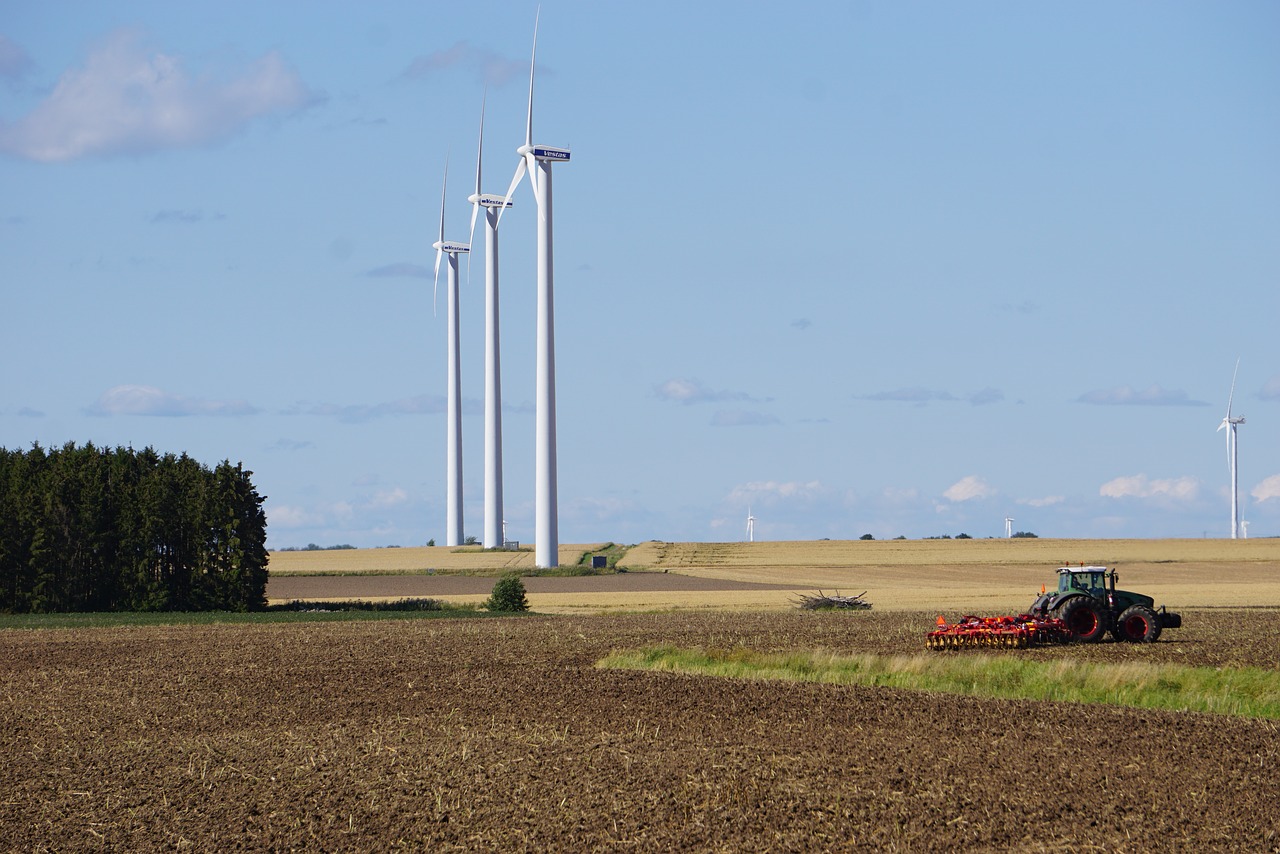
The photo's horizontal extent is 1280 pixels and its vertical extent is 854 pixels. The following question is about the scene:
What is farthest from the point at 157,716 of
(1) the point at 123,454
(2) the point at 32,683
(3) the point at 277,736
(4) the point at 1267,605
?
(1) the point at 123,454

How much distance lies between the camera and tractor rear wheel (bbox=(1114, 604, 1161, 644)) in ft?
140

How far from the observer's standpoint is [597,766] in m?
21.0

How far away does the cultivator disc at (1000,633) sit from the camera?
40.8m

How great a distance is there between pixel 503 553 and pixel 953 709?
347 feet

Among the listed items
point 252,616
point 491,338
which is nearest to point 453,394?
point 491,338

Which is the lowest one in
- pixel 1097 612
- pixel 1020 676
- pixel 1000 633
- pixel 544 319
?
pixel 1020 676

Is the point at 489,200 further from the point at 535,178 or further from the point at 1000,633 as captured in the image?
the point at 1000,633

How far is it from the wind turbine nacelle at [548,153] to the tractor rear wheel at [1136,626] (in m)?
61.6

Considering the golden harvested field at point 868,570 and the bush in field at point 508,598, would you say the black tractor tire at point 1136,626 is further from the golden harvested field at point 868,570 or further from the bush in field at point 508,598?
the bush in field at point 508,598

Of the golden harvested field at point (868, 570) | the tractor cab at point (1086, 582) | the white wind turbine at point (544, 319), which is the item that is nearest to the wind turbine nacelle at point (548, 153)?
the white wind turbine at point (544, 319)

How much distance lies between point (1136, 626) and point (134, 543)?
189ft

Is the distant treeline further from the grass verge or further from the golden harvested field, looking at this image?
the golden harvested field

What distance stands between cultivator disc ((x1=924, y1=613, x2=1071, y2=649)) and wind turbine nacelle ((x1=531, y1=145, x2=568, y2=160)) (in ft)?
199

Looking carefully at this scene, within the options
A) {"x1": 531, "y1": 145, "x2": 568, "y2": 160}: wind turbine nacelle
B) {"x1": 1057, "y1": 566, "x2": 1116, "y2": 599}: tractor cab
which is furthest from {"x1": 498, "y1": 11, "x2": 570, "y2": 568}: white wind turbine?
{"x1": 1057, "y1": 566, "x2": 1116, "y2": 599}: tractor cab
